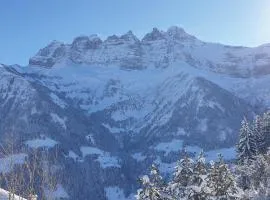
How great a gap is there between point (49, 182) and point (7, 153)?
1.98m

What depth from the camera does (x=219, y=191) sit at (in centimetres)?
4144

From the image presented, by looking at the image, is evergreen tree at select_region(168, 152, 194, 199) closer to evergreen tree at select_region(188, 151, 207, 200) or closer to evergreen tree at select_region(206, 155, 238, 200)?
evergreen tree at select_region(188, 151, 207, 200)

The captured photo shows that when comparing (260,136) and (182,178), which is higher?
(182,178)

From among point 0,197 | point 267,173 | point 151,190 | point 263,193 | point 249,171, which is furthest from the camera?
point 249,171

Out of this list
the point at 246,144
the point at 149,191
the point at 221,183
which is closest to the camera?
the point at 149,191

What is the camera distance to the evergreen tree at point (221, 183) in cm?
4103

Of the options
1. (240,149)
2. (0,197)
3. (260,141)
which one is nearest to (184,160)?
(0,197)

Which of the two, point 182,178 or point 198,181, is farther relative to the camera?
point 182,178

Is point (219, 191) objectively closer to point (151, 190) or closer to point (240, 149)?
point (151, 190)

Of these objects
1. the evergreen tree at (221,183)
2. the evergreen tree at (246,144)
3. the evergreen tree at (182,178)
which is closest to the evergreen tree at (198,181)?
the evergreen tree at (182,178)

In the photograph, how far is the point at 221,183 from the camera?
1646 inches

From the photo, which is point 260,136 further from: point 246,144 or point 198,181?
point 198,181

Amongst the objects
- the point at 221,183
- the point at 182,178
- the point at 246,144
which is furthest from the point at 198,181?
the point at 246,144

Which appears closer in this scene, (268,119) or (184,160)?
(184,160)
